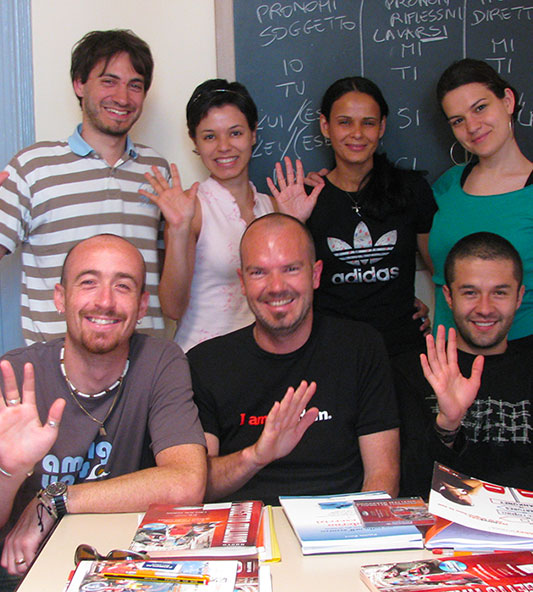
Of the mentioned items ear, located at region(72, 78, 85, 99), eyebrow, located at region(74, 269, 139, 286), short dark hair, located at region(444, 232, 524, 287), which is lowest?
eyebrow, located at region(74, 269, 139, 286)

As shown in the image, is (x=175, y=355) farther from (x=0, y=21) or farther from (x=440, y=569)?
(x=0, y=21)

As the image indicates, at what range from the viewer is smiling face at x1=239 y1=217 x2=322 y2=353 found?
196 centimetres

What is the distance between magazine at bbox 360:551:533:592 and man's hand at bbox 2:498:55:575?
74 cm

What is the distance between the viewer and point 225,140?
8.09 feet

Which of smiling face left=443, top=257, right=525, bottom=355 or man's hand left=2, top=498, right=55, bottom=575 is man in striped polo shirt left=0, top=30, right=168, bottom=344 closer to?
man's hand left=2, top=498, right=55, bottom=575

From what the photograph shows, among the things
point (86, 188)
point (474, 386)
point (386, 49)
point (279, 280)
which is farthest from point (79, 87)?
point (474, 386)

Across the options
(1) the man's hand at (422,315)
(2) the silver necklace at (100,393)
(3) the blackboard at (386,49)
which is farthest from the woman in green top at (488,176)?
(2) the silver necklace at (100,393)

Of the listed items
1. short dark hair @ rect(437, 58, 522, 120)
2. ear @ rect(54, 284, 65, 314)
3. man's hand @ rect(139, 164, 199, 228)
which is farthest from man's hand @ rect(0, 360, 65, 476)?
short dark hair @ rect(437, 58, 522, 120)

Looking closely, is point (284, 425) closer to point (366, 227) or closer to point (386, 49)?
point (366, 227)

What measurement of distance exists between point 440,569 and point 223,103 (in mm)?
1864

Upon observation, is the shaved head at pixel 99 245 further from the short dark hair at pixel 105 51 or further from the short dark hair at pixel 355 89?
the short dark hair at pixel 355 89

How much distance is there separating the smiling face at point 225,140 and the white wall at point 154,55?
0.40 m

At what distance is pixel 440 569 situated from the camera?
1.16 metres

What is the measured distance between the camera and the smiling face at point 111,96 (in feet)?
7.97
